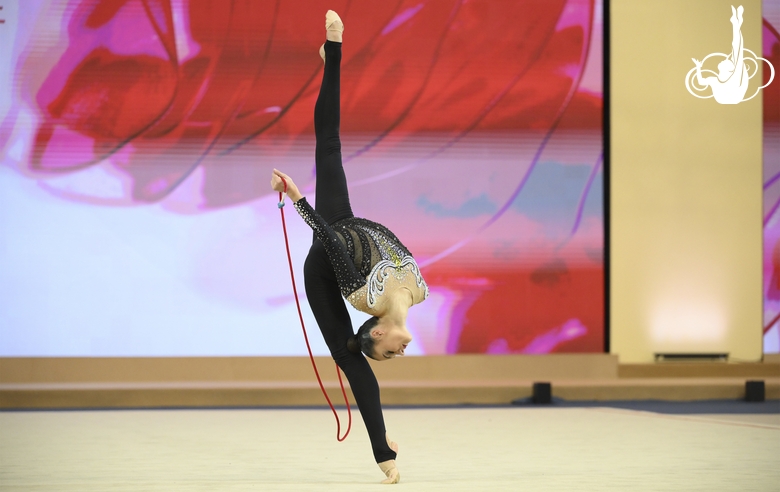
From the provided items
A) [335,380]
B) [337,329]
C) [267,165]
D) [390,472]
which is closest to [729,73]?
[267,165]

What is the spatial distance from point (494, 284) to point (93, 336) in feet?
10.2

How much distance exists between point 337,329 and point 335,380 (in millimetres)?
3572

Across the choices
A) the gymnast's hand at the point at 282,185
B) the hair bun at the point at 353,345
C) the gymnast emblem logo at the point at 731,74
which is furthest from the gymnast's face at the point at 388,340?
the gymnast emblem logo at the point at 731,74

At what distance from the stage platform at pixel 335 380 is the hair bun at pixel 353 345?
3036 mm

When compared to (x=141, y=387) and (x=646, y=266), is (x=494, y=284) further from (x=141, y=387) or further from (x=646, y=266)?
(x=141, y=387)

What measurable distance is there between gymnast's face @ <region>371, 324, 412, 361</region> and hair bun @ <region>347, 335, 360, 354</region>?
0.34 feet

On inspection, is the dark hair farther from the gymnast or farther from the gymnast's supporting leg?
the gymnast

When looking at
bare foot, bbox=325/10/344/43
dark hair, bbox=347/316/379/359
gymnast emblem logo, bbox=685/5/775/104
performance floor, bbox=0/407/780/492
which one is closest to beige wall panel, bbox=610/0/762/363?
gymnast emblem logo, bbox=685/5/775/104

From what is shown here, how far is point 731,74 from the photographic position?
691 cm

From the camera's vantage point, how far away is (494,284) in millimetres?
6566

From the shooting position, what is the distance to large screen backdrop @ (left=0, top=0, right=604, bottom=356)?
6.25 meters

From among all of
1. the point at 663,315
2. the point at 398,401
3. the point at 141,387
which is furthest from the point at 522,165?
the point at 141,387

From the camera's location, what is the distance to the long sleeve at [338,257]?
2666 millimetres

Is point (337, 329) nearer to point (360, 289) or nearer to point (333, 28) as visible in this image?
point (360, 289)
